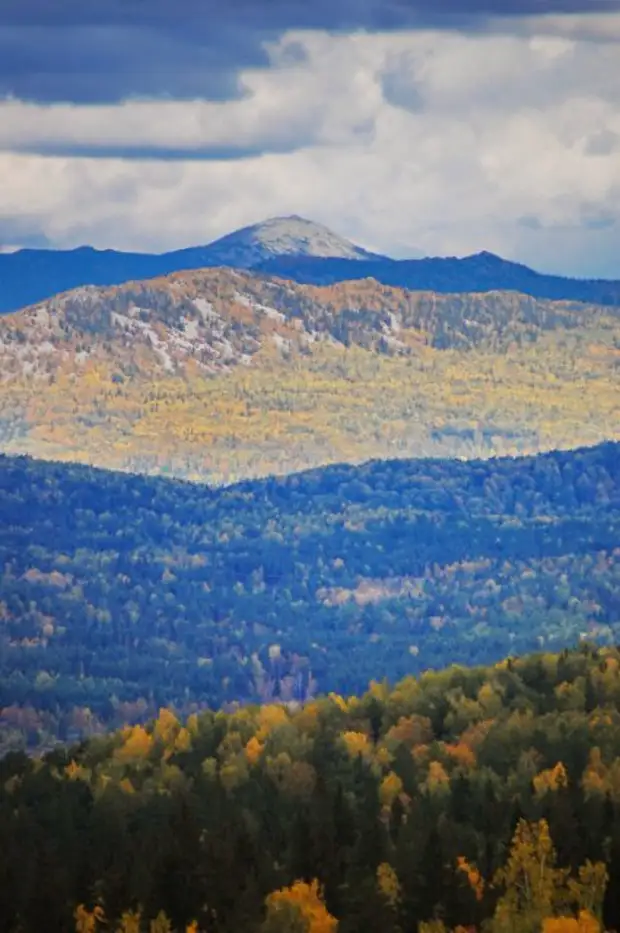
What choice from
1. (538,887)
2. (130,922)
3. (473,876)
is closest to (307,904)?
(473,876)

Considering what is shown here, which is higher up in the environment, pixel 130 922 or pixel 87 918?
pixel 87 918

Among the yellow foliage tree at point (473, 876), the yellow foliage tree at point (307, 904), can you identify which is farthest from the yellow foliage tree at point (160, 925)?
the yellow foliage tree at point (473, 876)

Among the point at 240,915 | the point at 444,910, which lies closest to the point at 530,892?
the point at 444,910

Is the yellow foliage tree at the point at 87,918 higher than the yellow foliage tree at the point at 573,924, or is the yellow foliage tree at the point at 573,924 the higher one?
the yellow foliage tree at the point at 87,918

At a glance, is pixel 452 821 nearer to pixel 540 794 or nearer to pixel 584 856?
pixel 540 794

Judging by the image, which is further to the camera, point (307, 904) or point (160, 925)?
point (307, 904)

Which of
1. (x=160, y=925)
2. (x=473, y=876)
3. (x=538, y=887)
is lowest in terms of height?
(x=160, y=925)

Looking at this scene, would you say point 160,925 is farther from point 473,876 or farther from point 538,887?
point 538,887

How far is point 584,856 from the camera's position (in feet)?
556

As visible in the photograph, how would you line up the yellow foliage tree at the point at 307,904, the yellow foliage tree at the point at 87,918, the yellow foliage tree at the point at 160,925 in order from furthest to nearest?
the yellow foliage tree at the point at 87,918 → the yellow foliage tree at the point at 160,925 → the yellow foliage tree at the point at 307,904

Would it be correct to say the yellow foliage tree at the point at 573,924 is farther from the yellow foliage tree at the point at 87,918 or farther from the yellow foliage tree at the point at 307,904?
the yellow foliage tree at the point at 87,918

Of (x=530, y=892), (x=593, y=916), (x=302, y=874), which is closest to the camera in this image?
(x=593, y=916)

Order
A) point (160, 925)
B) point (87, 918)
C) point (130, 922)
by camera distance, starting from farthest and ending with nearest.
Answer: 1. point (87, 918)
2. point (130, 922)
3. point (160, 925)

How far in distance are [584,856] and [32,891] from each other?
1697 inches
